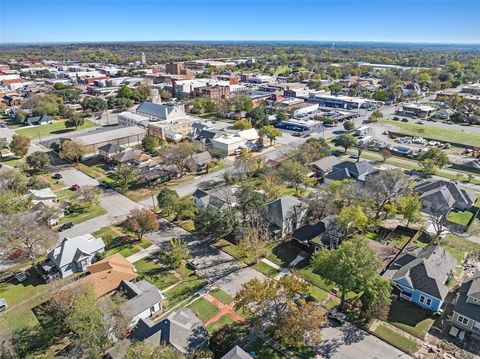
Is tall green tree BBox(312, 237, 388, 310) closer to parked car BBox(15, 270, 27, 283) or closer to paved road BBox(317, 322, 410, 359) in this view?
paved road BBox(317, 322, 410, 359)

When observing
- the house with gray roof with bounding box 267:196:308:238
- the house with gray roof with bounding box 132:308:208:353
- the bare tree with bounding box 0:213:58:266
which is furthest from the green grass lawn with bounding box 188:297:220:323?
the bare tree with bounding box 0:213:58:266

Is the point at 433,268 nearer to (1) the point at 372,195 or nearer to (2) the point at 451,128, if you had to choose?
(1) the point at 372,195

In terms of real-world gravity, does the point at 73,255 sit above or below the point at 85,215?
above

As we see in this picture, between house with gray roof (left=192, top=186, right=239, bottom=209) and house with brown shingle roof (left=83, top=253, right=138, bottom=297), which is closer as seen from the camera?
house with brown shingle roof (left=83, top=253, right=138, bottom=297)

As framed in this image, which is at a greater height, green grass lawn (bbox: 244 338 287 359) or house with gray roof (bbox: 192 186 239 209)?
house with gray roof (bbox: 192 186 239 209)

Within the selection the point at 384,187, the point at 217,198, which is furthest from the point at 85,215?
the point at 384,187

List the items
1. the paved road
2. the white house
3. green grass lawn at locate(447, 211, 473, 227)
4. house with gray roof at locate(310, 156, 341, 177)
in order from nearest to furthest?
1. the paved road
2. green grass lawn at locate(447, 211, 473, 227)
3. the white house
4. house with gray roof at locate(310, 156, 341, 177)

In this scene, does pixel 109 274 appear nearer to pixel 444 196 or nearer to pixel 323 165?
pixel 323 165
